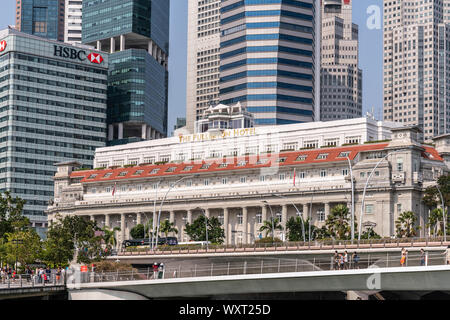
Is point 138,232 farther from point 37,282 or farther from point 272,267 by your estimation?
point 272,267

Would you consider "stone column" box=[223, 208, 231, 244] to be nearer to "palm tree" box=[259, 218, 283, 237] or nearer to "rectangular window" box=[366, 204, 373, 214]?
Result: "palm tree" box=[259, 218, 283, 237]

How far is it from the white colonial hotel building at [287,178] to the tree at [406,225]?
242 inches

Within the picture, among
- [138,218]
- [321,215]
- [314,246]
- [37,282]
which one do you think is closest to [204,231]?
[321,215]

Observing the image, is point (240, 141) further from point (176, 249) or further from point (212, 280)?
point (212, 280)

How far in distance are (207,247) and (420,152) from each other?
6397cm

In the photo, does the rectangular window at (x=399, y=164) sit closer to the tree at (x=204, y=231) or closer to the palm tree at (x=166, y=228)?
the tree at (x=204, y=231)

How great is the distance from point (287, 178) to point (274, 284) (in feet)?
331

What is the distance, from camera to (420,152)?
166 m

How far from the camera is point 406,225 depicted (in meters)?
142

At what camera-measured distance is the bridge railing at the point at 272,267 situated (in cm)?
6881

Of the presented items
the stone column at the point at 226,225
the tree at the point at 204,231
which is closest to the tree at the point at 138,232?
the tree at the point at 204,231

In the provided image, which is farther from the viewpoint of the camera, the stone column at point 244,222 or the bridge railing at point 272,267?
the stone column at point 244,222

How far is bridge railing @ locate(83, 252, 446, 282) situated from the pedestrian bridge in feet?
2.25

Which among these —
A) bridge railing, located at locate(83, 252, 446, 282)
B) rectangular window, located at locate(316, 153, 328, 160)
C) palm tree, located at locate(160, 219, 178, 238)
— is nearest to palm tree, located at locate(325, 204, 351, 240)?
rectangular window, located at locate(316, 153, 328, 160)
